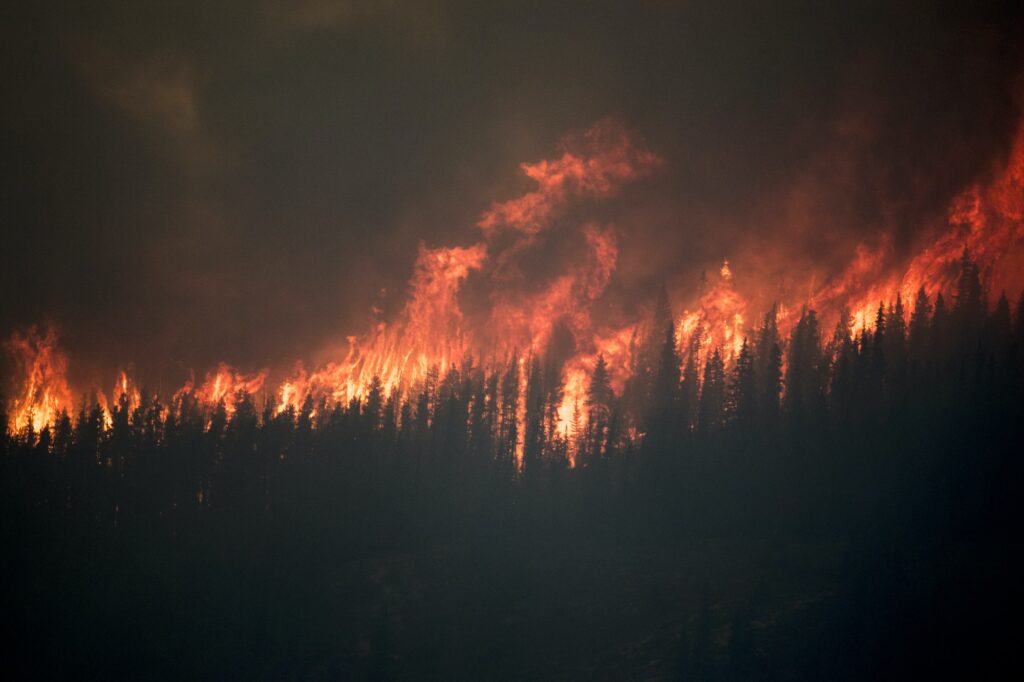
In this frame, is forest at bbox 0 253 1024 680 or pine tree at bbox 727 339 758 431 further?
pine tree at bbox 727 339 758 431

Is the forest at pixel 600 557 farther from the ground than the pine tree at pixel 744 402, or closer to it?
closer to it

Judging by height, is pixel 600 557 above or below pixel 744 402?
below

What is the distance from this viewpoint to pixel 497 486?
19112 cm

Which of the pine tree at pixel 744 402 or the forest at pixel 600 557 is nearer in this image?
the forest at pixel 600 557

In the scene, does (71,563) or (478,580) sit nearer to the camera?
(478,580)

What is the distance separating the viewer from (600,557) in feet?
531

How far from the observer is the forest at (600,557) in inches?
4884

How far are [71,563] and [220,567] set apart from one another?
2335cm

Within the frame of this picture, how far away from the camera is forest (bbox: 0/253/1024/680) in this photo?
124 metres

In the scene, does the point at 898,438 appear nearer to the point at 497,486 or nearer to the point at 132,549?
the point at 497,486

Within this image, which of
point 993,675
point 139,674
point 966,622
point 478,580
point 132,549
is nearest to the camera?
point 993,675

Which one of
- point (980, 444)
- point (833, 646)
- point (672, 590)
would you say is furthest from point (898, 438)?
point (833, 646)

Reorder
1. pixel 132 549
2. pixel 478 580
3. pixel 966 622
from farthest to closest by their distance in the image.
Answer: pixel 132 549
pixel 478 580
pixel 966 622

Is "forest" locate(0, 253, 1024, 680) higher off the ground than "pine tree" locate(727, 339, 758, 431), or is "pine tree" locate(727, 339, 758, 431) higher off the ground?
"pine tree" locate(727, 339, 758, 431)
